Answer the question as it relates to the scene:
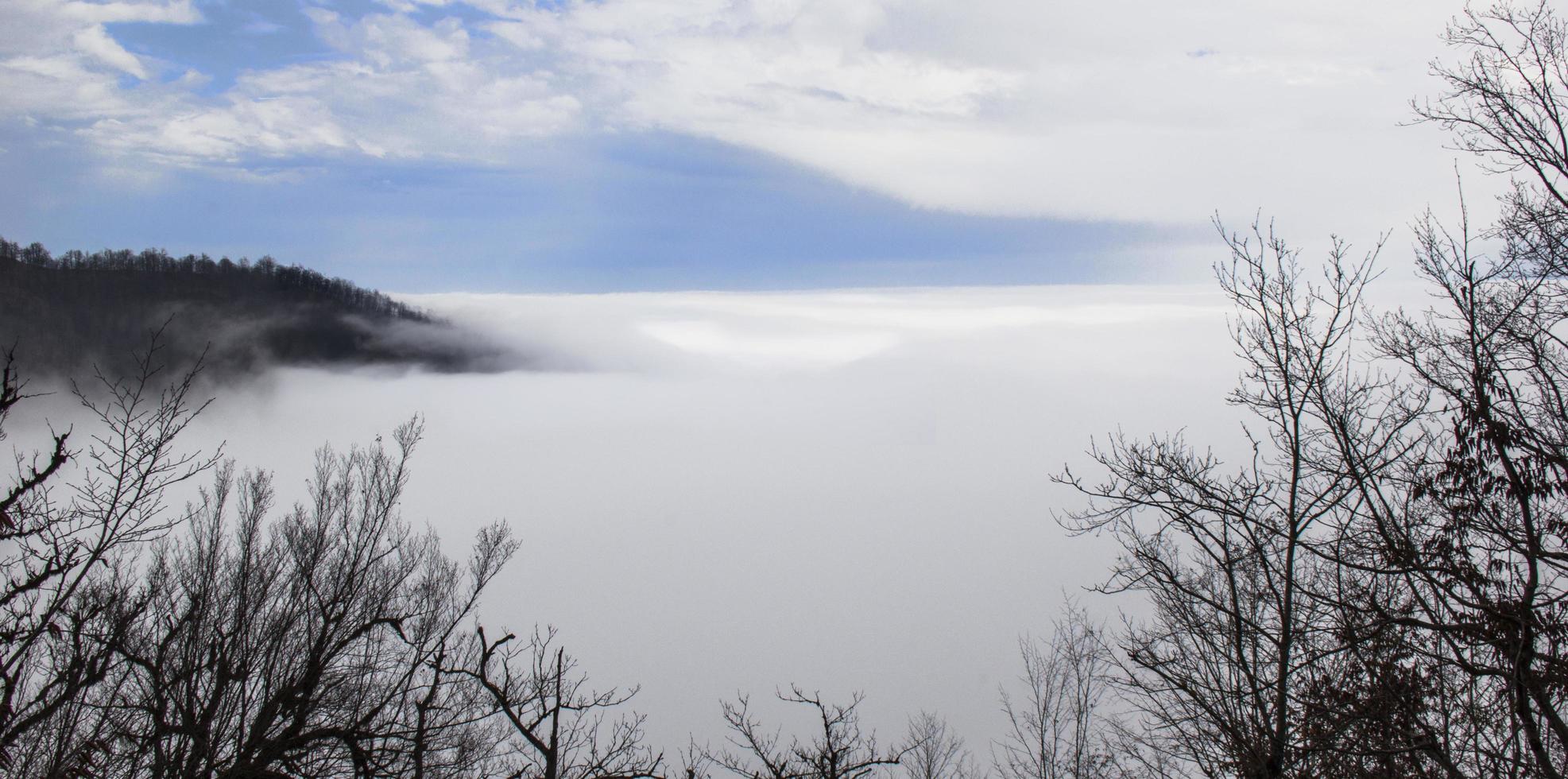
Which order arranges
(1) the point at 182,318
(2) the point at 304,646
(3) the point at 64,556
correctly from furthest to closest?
(1) the point at 182,318
(2) the point at 304,646
(3) the point at 64,556

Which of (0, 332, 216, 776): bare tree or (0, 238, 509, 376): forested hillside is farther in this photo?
(0, 238, 509, 376): forested hillside

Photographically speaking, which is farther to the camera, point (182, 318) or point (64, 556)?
point (182, 318)

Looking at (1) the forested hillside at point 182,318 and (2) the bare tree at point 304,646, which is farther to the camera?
(1) the forested hillside at point 182,318

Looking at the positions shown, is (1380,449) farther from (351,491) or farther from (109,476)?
(351,491)

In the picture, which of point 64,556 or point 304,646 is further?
point 304,646

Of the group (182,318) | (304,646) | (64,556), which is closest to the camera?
(64,556)

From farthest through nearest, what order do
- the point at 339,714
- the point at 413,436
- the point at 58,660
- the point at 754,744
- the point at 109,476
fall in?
1. the point at 413,436
2. the point at 58,660
3. the point at 339,714
4. the point at 754,744
5. the point at 109,476

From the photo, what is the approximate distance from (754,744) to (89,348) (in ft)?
224

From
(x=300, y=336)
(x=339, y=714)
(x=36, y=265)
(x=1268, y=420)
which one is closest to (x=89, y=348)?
(x=36, y=265)

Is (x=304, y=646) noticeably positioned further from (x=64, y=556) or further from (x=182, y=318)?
(x=182, y=318)

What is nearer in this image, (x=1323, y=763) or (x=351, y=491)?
(x=1323, y=763)

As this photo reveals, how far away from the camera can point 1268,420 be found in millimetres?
11867

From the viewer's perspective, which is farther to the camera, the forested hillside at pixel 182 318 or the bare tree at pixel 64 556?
the forested hillside at pixel 182 318

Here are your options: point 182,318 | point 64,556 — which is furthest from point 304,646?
point 182,318
